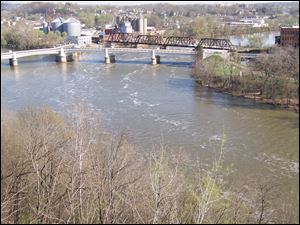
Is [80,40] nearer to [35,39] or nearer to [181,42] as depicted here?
[35,39]

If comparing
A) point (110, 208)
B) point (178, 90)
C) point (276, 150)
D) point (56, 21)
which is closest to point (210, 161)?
point (276, 150)

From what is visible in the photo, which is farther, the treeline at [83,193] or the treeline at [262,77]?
the treeline at [262,77]

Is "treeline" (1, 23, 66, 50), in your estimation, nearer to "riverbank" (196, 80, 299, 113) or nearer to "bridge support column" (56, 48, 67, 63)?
"bridge support column" (56, 48, 67, 63)

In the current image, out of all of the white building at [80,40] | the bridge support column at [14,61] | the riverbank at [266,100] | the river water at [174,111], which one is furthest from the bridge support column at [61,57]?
the riverbank at [266,100]

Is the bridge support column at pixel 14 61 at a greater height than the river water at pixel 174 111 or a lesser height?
greater

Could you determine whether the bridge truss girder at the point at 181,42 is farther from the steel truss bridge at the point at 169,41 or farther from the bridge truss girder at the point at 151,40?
the bridge truss girder at the point at 151,40

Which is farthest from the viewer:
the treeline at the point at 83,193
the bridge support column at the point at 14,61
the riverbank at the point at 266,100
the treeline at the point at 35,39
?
the treeline at the point at 35,39

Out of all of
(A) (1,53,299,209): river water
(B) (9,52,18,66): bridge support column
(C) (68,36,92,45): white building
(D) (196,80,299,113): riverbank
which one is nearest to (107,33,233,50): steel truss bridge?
(C) (68,36,92,45): white building
